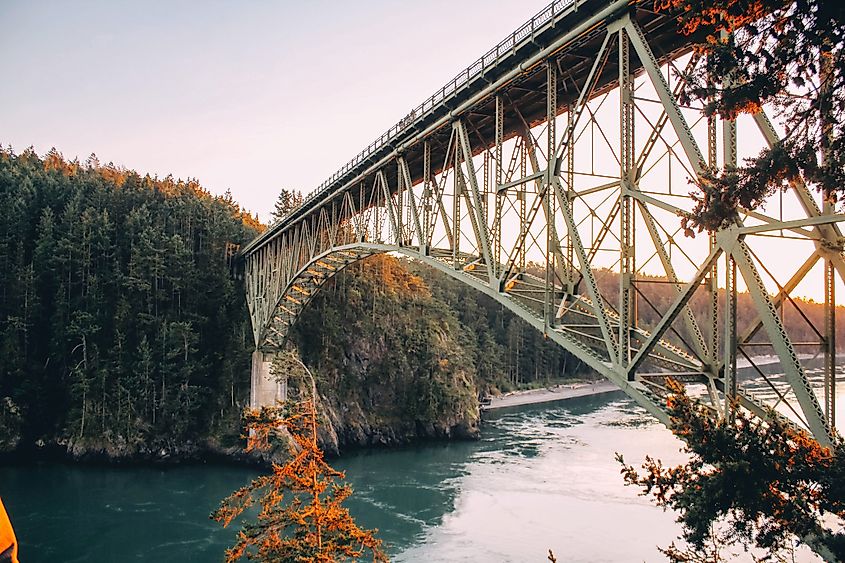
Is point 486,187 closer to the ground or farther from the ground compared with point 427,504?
farther from the ground

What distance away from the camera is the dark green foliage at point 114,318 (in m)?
36.1

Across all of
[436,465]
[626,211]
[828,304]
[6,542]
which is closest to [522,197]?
[626,211]

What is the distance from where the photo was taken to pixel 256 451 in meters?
33.9

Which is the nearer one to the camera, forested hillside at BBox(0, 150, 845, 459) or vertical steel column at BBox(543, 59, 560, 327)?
vertical steel column at BBox(543, 59, 560, 327)

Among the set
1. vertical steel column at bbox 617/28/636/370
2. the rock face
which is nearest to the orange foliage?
vertical steel column at bbox 617/28/636/370

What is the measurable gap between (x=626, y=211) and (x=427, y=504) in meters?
20.2

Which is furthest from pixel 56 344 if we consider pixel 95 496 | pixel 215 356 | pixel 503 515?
pixel 503 515

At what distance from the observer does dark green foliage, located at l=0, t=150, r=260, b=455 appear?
118 ft

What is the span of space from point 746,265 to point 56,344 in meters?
41.0

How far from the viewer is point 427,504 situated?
1057 inches

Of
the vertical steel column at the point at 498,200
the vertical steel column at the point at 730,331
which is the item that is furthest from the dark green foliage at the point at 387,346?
the vertical steel column at the point at 730,331

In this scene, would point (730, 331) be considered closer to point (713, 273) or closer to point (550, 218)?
point (713, 273)

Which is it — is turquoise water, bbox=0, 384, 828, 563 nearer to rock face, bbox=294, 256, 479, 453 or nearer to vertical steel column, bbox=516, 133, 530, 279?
rock face, bbox=294, 256, 479, 453

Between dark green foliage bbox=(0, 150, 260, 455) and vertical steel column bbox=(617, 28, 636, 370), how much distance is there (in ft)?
101
